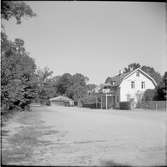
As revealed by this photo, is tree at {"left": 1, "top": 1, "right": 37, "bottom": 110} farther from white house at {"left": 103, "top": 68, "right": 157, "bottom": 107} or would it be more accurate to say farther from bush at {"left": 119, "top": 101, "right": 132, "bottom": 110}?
white house at {"left": 103, "top": 68, "right": 157, "bottom": 107}

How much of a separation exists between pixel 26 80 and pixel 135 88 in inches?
604

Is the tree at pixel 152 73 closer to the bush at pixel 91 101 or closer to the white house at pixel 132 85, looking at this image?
the white house at pixel 132 85

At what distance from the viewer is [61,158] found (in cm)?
632

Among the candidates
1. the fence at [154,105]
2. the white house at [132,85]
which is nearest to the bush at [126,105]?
the white house at [132,85]

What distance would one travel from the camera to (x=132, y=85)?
1430 inches

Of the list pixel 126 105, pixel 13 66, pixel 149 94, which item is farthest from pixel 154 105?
pixel 13 66

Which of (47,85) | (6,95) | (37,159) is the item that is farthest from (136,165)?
(47,85)

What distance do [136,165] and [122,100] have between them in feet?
106

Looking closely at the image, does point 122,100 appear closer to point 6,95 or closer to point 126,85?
point 126,85

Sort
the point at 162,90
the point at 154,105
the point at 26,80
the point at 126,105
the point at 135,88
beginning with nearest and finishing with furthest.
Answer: the point at 26,80 → the point at 154,105 → the point at 162,90 → the point at 126,105 → the point at 135,88

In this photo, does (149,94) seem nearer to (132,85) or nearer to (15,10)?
(132,85)

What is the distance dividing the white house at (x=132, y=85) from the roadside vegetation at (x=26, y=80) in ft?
3.51

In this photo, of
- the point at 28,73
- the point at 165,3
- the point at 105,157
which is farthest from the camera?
the point at 28,73

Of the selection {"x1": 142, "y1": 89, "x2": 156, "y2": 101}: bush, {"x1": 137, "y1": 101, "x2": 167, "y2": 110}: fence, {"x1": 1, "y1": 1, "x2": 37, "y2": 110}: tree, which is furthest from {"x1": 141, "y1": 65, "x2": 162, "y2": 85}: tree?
{"x1": 1, "y1": 1, "x2": 37, "y2": 110}: tree
